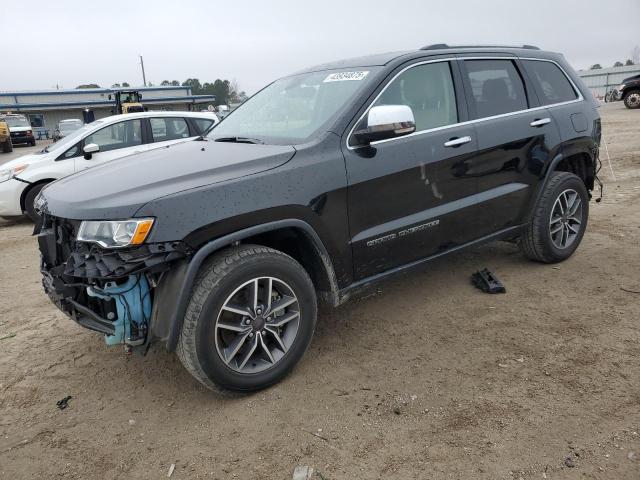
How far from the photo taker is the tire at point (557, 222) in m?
4.40

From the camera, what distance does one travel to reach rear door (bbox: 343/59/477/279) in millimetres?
3193

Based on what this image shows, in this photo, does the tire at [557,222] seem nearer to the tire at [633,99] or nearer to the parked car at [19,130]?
the tire at [633,99]

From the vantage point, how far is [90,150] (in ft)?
24.6

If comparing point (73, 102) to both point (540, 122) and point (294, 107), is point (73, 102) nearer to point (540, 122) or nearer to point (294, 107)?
point (294, 107)

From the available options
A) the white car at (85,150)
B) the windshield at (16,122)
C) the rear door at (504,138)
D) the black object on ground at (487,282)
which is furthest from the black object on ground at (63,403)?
the windshield at (16,122)

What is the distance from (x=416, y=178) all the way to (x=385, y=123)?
1.77ft

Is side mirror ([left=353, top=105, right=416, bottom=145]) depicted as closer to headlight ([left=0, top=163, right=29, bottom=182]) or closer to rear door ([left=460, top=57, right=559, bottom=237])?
rear door ([left=460, top=57, right=559, bottom=237])

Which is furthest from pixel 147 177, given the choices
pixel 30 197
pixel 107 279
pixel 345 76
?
pixel 30 197

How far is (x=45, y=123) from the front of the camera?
52219mm

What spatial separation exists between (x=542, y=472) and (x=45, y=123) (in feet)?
195

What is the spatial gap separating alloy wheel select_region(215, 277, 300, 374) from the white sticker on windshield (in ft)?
5.06

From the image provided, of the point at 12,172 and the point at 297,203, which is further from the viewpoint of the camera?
the point at 12,172

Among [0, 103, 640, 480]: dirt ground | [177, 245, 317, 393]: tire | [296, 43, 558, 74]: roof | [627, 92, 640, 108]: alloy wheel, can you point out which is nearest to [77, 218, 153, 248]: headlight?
[177, 245, 317, 393]: tire

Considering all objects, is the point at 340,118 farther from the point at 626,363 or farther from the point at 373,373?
the point at 626,363
